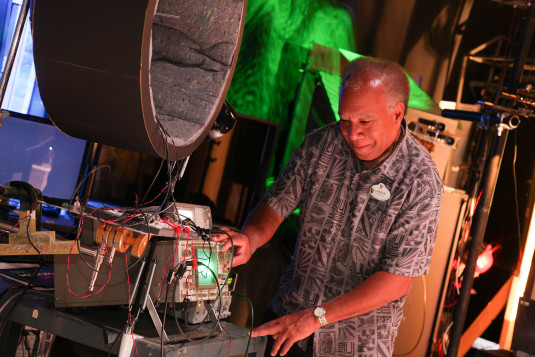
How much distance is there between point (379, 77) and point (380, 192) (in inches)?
13.5

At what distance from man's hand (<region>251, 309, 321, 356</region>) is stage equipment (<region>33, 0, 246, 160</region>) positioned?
0.60 m

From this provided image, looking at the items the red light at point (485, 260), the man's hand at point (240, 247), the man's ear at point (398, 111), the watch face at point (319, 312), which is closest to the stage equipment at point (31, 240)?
the man's hand at point (240, 247)

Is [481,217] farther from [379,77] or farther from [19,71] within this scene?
[19,71]

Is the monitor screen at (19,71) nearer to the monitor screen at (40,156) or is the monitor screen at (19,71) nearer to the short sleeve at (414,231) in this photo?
the monitor screen at (40,156)

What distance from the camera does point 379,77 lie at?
175 cm

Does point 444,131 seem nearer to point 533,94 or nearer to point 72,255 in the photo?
point 533,94

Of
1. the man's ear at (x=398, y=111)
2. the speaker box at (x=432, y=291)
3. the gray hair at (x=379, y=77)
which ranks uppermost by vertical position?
the gray hair at (x=379, y=77)

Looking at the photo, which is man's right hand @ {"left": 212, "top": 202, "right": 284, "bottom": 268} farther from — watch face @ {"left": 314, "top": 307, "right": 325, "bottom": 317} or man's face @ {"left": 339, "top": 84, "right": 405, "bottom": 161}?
man's face @ {"left": 339, "top": 84, "right": 405, "bottom": 161}

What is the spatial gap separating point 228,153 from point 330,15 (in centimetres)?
135

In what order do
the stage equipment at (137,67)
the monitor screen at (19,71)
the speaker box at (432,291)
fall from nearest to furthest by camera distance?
the stage equipment at (137,67)
the monitor screen at (19,71)
the speaker box at (432,291)

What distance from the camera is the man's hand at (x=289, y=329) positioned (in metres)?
1.56

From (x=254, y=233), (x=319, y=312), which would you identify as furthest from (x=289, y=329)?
(x=254, y=233)

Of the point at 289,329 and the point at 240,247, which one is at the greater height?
the point at 240,247

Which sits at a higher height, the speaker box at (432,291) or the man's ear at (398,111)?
the man's ear at (398,111)
